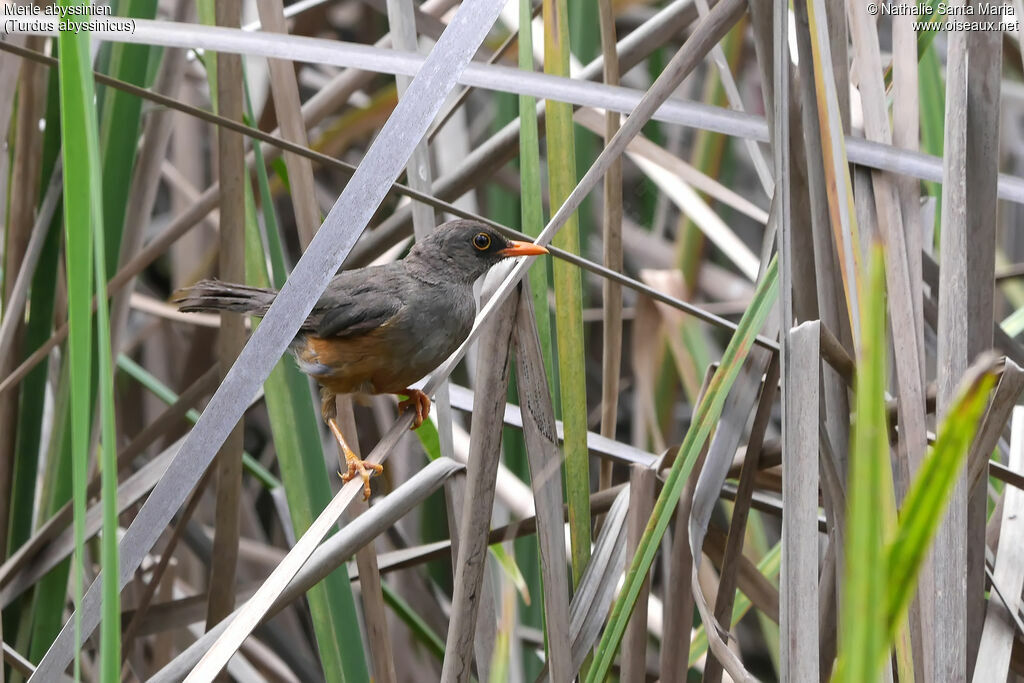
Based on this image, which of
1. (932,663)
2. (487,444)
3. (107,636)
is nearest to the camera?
(107,636)

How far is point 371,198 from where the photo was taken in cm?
127

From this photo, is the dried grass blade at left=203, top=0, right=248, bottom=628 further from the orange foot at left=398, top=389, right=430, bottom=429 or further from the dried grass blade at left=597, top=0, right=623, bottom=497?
the dried grass blade at left=597, top=0, right=623, bottom=497

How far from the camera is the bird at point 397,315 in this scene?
227 centimetres

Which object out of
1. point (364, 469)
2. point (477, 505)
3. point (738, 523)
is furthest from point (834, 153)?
point (364, 469)

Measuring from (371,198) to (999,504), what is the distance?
1.31 metres

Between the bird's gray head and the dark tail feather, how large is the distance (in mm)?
439

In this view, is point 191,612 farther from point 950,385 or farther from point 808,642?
point 950,385

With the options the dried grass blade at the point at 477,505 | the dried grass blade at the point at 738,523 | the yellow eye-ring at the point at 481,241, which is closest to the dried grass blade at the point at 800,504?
the dried grass blade at the point at 738,523

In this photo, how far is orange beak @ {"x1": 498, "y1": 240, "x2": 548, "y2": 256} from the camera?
180 cm

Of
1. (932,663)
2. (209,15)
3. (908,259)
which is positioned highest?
(209,15)

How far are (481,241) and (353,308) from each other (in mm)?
363

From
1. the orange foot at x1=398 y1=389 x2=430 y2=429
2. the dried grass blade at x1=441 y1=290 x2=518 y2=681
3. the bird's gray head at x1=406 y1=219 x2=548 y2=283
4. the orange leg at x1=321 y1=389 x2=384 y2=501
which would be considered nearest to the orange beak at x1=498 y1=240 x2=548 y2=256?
the bird's gray head at x1=406 y1=219 x2=548 y2=283

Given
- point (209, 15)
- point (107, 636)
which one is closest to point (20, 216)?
point (209, 15)

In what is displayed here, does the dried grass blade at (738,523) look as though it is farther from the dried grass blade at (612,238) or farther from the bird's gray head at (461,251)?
the bird's gray head at (461,251)
